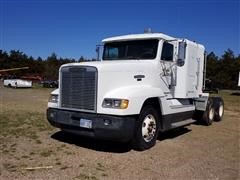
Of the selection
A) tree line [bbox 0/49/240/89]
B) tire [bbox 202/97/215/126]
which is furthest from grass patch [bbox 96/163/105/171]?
tree line [bbox 0/49/240/89]

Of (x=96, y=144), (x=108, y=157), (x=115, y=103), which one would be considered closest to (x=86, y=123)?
(x=115, y=103)

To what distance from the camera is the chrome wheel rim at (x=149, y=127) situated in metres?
8.64

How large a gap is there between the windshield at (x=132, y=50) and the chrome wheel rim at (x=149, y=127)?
175cm

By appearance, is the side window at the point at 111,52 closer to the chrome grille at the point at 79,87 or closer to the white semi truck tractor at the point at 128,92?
the white semi truck tractor at the point at 128,92

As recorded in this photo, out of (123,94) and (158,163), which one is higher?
(123,94)

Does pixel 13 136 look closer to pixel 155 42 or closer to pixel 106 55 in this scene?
pixel 106 55

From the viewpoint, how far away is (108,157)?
7.70 meters

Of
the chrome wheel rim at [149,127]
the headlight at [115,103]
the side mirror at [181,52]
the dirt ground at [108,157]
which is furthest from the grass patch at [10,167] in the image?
the side mirror at [181,52]

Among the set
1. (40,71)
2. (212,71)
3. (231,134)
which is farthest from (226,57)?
(231,134)

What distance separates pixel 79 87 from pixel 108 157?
1.71 metres

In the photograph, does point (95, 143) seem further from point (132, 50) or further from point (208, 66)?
point (208, 66)

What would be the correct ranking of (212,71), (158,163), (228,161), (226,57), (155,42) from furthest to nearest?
(226,57)
(212,71)
(155,42)
(228,161)
(158,163)

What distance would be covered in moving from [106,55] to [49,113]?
8.92 ft

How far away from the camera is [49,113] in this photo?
9.02 metres
